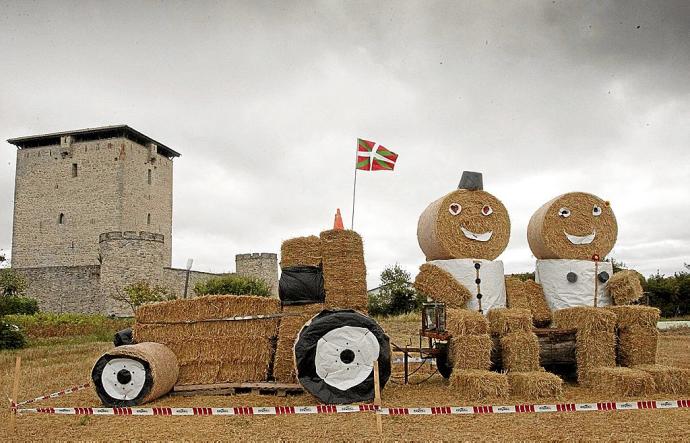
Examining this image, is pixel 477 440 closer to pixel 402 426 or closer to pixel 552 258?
pixel 402 426

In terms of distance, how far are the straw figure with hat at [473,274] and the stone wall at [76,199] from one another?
38.4 meters

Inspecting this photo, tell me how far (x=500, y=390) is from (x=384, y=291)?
20.0m

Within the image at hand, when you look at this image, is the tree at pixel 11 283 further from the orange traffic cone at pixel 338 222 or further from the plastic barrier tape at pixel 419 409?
the plastic barrier tape at pixel 419 409

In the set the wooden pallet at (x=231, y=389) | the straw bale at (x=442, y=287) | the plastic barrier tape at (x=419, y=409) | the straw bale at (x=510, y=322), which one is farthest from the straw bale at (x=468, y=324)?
the wooden pallet at (x=231, y=389)

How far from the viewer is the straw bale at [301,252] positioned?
29.3 feet

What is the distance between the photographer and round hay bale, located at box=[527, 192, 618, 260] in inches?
392

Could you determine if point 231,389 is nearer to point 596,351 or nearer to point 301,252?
point 301,252

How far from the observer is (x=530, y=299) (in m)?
10.2

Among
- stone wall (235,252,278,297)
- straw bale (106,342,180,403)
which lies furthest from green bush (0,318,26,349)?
stone wall (235,252,278,297)

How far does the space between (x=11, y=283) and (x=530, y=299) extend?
102ft

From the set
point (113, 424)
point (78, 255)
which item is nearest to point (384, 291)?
point (113, 424)

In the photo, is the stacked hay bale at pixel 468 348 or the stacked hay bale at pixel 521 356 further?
the stacked hay bale at pixel 468 348

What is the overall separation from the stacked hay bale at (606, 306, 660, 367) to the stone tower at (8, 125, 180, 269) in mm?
40230

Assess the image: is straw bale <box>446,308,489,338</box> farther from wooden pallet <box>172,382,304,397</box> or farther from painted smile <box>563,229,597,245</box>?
painted smile <box>563,229,597,245</box>
